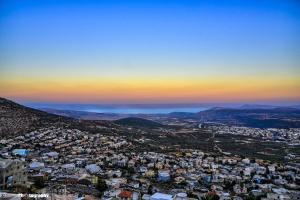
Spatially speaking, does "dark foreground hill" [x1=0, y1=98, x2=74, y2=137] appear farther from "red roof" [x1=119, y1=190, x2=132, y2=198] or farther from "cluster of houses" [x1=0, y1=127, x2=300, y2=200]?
"red roof" [x1=119, y1=190, x2=132, y2=198]

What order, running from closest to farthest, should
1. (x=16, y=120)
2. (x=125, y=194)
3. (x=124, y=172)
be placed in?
(x=125, y=194) → (x=124, y=172) → (x=16, y=120)

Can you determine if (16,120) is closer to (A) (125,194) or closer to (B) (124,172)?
(B) (124,172)

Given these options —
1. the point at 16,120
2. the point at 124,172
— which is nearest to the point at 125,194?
the point at 124,172

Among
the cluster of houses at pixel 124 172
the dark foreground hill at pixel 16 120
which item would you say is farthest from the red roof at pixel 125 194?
the dark foreground hill at pixel 16 120

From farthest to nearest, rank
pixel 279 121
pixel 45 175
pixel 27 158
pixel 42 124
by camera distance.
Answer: pixel 279 121 → pixel 42 124 → pixel 27 158 → pixel 45 175

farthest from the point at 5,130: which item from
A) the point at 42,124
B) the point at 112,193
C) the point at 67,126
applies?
the point at 112,193

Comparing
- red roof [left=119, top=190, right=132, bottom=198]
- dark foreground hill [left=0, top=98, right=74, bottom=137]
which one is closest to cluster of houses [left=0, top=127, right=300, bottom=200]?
red roof [left=119, top=190, right=132, bottom=198]

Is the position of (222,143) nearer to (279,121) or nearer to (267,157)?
(267,157)
